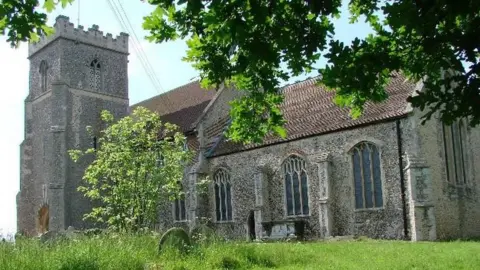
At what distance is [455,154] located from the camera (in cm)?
2130

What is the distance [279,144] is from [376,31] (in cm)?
1592

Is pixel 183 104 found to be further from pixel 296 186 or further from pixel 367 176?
pixel 367 176

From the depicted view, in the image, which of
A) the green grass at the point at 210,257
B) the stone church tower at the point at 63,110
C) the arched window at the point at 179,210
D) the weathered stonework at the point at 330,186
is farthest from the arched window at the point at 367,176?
the stone church tower at the point at 63,110

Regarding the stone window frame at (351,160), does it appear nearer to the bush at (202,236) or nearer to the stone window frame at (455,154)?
the stone window frame at (455,154)

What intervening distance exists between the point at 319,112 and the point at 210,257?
43.9 feet

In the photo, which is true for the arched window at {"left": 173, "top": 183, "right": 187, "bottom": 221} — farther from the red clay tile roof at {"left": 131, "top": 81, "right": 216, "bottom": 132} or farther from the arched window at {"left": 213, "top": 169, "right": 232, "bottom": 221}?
the red clay tile roof at {"left": 131, "top": 81, "right": 216, "bottom": 132}

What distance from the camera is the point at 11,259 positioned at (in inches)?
378

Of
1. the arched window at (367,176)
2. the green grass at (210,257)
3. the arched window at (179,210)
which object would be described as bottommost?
the green grass at (210,257)

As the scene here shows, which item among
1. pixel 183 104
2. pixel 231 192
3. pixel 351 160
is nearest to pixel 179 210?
pixel 231 192

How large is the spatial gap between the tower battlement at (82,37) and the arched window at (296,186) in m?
17.4

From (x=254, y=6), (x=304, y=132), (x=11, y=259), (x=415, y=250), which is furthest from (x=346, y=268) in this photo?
(x=304, y=132)

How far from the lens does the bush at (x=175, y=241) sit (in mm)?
11781

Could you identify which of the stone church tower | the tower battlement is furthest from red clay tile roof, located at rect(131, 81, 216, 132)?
the tower battlement

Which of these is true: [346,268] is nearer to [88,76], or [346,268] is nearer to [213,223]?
[213,223]
